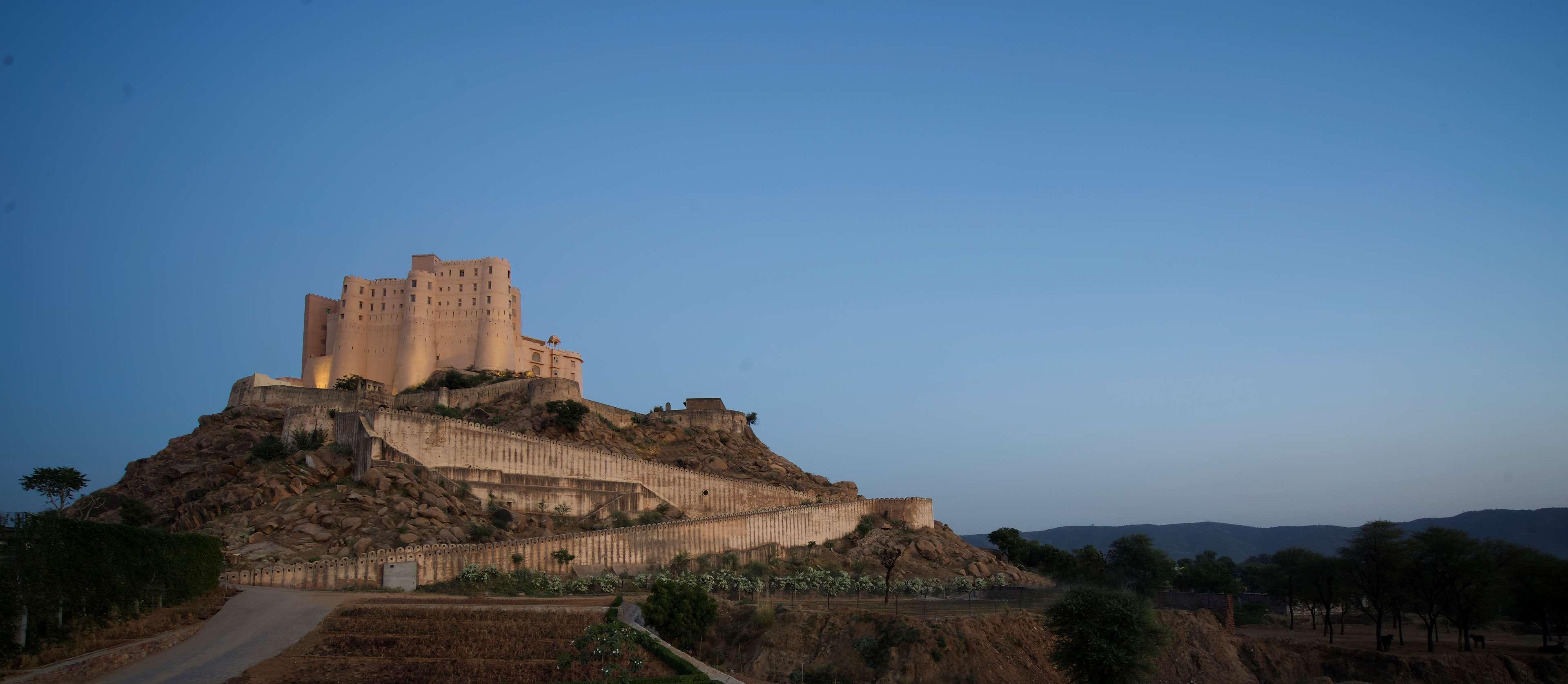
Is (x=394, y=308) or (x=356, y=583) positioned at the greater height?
(x=394, y=308)

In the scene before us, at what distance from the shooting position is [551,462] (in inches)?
1944

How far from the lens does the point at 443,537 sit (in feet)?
123

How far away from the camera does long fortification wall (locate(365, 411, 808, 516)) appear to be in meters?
45.5

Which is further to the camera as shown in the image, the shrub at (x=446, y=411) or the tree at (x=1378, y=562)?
the shrub at (x=446, y=411)

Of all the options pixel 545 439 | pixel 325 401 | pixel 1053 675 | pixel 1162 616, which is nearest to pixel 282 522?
pixel 545 439

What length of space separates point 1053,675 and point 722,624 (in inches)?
430

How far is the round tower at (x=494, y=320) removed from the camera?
6925 centimetres

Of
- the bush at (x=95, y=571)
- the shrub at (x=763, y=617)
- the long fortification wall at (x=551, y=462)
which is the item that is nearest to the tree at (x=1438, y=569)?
the shrub at (x=763, y=617)

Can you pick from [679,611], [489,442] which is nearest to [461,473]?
[489,442]

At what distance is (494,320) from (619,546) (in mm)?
33830

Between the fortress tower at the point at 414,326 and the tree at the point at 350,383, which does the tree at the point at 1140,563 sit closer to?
the fortress tower at the point at 414,326

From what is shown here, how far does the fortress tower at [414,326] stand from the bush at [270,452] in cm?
2054

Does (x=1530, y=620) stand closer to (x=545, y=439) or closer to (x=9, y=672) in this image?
(x=545, y=439)

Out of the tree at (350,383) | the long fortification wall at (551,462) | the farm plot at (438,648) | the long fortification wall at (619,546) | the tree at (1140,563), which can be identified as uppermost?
the tree at (350,383)
